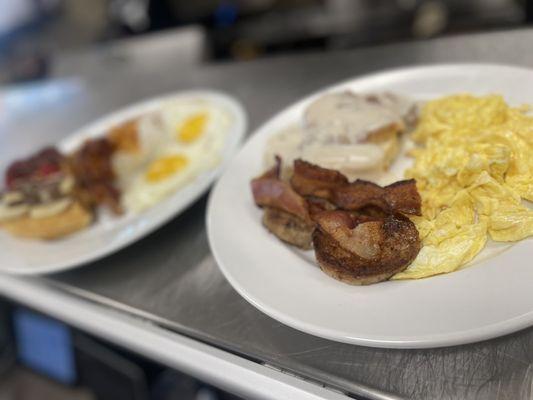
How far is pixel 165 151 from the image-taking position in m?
2.35

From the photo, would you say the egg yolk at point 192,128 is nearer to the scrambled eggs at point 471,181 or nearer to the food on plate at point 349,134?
the food on plate at point 349,134

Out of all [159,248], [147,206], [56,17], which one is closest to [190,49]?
[147,206]

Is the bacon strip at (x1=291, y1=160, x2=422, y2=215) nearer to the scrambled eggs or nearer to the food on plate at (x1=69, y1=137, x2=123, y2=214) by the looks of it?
the scrambled eggs

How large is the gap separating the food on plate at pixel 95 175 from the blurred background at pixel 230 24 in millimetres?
1639

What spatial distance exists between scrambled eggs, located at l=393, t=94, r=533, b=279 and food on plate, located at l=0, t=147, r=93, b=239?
1410mm

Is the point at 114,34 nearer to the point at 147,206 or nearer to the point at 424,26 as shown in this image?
the point at 424,26

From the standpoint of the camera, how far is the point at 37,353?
8.37ft

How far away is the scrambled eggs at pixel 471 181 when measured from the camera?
1188mm

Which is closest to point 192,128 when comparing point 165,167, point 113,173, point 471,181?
point 165,167

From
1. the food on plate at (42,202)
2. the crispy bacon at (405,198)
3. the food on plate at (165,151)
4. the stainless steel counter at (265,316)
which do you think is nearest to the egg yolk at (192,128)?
the food on plate at (165,151)

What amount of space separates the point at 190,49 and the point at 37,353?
2.41 m

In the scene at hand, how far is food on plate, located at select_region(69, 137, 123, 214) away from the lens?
6.71 ft

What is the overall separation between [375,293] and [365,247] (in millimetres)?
122

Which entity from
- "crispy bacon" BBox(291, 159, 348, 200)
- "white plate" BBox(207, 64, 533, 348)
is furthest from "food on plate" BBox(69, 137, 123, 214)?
"crispy bacon" BBox(291, 159, 348, 200)
